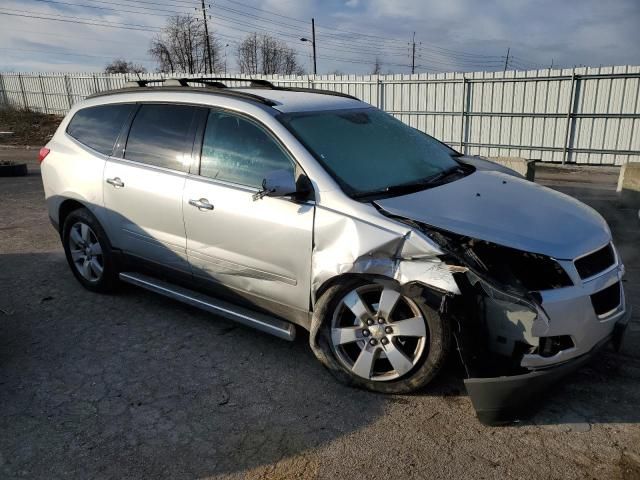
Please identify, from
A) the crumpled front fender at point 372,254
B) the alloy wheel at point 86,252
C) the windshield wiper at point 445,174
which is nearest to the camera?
the crumpled front fender at point 372,254

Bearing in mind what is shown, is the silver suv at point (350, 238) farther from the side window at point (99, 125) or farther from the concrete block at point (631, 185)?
the concrete block at point (631, 185)

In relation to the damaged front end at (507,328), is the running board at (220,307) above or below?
below

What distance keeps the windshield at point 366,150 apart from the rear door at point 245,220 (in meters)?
0.26

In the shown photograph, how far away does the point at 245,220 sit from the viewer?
3424 mm

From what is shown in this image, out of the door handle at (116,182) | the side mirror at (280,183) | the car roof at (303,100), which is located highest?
the car roof at (303,100)

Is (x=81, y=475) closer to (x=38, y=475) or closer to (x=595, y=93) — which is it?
(x=38, y=475)

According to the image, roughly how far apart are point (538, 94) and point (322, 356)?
13432 mm

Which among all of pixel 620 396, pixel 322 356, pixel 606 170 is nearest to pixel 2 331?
pixel 322 356

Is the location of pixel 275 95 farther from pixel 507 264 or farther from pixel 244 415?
pixel 244 415

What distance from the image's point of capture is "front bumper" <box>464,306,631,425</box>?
8.72ft

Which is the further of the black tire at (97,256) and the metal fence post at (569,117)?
the metal fence post at (569,117)

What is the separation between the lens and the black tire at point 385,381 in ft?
9.41

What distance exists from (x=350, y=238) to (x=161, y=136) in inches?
78.5

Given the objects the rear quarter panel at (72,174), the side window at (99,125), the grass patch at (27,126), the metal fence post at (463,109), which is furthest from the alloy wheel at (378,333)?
the grass patch at (27,126)
